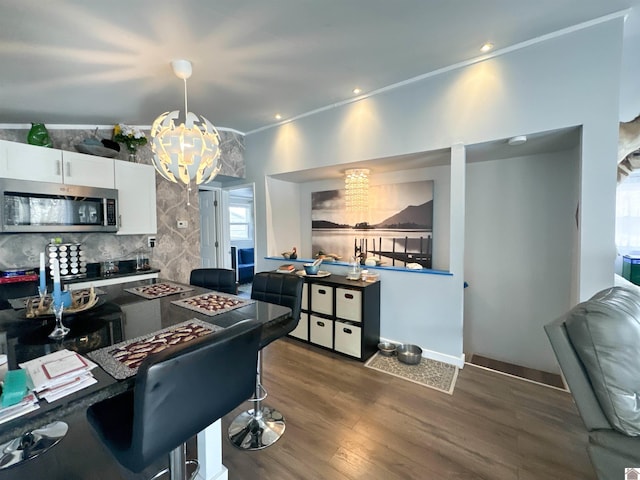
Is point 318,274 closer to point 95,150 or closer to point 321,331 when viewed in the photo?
point 321,331

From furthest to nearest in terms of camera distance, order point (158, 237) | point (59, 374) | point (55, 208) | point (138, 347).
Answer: point (158, 237), point (55, 208), point (138, 347), point (59, 374)

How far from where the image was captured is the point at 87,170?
116 inches

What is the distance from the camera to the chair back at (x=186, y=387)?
82 cm

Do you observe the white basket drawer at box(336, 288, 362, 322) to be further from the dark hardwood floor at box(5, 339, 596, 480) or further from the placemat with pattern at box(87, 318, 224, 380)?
the placemat with pattern at box(87, 318, 224, 380)

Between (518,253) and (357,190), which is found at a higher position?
(357,190)

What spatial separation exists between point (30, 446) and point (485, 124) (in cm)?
395

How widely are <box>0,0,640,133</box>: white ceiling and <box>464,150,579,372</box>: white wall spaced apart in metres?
1.14

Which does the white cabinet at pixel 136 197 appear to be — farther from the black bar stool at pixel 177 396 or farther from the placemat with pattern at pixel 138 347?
the black bar stool at pixel 177 396

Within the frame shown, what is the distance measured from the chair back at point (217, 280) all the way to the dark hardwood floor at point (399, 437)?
89 cm

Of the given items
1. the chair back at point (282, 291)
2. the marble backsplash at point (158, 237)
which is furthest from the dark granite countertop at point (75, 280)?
the chair back at point (282, 291)

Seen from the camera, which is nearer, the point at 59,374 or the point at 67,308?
the point at 59,374

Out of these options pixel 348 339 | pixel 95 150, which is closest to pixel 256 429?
pixel 348 339

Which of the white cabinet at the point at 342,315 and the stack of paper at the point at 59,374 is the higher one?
the stack of paper at the point at 59,374

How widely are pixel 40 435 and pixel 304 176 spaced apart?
3.39 meters
